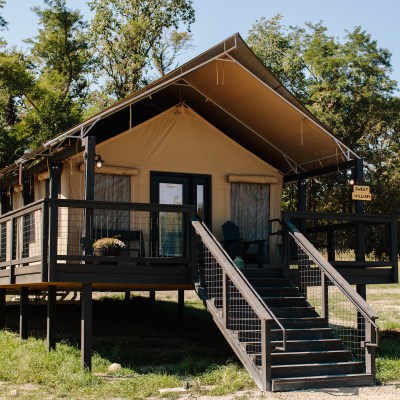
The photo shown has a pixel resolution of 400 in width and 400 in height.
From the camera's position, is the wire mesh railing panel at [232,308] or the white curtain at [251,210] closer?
the wire mesh railing panel at [232,308]

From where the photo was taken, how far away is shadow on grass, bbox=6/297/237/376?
11234 millimetres

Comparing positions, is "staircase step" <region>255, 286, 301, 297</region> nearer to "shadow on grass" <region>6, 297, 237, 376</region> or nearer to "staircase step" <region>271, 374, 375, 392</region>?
"shadow on grass" <region>6, 297, 237, 376</region>

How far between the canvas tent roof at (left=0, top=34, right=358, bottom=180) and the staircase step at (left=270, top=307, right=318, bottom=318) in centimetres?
351

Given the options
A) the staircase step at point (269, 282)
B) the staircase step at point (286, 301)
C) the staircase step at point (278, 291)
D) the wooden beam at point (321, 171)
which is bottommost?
the staircase step at point (286, 301)

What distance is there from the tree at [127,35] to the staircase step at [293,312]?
23.4 meters

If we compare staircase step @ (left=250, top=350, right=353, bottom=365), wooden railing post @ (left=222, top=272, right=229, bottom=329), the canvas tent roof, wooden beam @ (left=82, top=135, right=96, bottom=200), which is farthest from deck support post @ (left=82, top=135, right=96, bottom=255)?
staircase step @ (left=250, top=350, right=353, bottom=365)

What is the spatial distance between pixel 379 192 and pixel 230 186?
18.0 meters

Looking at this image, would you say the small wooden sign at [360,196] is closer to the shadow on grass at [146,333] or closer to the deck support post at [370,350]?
the deck support post at [370,350]

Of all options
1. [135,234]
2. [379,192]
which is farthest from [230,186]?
[379,192]

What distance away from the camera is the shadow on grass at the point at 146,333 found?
11.2 metres

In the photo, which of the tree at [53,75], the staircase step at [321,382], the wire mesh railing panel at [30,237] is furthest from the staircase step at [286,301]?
the tree at [53,75]

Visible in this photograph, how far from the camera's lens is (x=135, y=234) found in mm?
12609

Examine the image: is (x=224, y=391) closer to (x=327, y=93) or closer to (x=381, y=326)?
(x=381, y=326)

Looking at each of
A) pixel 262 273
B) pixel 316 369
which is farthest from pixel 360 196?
pixel 316 369
